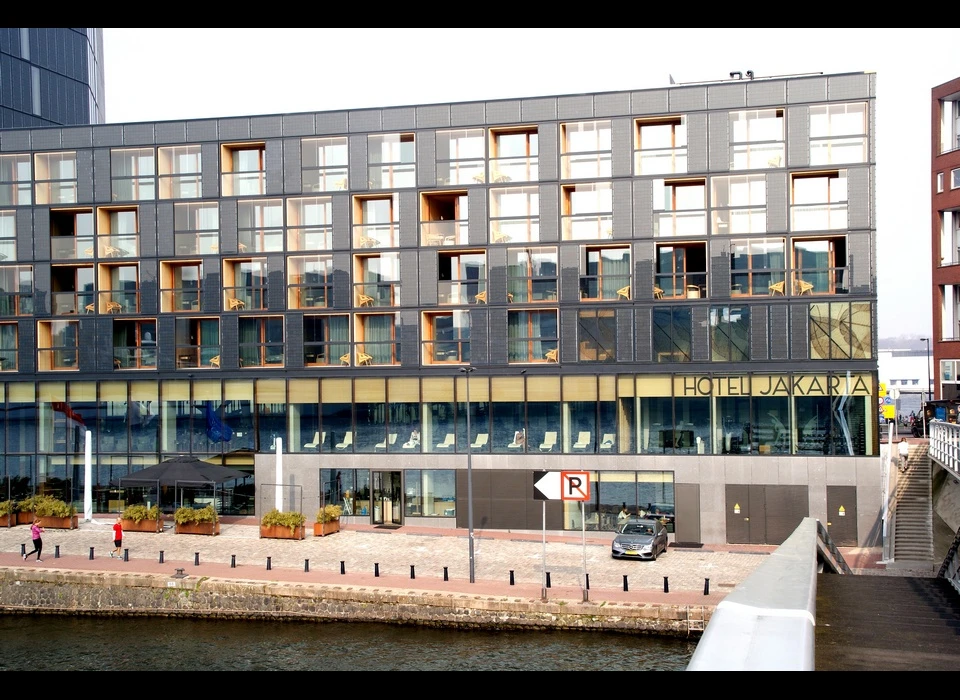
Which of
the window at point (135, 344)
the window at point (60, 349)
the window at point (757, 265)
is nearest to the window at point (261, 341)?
the window at point (135, 344)

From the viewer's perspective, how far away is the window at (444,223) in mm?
41812

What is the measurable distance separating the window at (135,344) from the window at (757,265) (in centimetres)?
2787

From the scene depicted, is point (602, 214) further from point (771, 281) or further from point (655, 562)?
point (655, 562)

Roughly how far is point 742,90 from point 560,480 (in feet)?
68.0

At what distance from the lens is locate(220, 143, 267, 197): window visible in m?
43.8

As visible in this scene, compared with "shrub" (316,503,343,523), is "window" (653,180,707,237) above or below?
above

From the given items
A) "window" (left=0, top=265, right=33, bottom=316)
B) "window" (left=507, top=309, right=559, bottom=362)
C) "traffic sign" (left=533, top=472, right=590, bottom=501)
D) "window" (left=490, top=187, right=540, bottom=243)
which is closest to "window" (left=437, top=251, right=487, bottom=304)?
"window" (left=490, top=187, right=540, bottom=243)

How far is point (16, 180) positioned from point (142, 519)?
1911 cm

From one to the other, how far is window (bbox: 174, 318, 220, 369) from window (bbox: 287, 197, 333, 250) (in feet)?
18.8

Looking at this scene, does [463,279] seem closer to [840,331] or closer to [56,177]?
[840,331]

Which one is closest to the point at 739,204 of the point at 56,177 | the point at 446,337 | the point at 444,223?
the point at 444,223

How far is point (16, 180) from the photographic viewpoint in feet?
149

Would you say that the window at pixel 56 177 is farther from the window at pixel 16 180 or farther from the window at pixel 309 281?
the window at pixel 309 281

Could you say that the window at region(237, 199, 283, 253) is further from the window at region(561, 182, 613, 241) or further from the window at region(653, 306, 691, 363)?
the window at region(653, 306, 691, 363)
